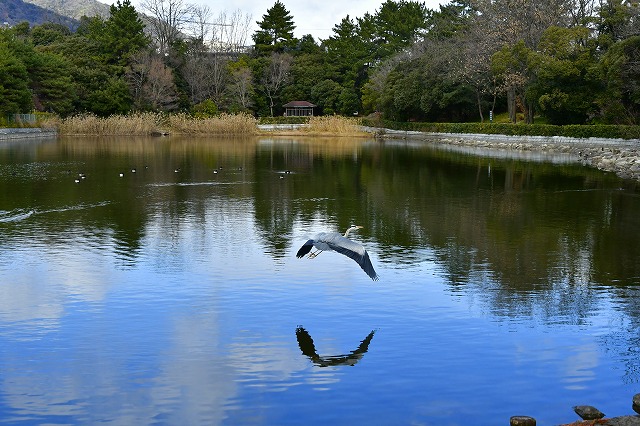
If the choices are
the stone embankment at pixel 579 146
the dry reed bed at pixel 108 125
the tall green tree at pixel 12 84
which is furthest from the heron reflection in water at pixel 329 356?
the dry reed bed at pixel 108 125

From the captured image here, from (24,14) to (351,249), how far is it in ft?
677

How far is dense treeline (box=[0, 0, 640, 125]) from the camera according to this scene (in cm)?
3891

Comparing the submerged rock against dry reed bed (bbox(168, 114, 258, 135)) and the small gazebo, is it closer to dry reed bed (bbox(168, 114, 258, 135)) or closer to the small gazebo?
dry reed bed (bbox(168, 114, 258, 135))

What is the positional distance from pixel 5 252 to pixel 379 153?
26319mm

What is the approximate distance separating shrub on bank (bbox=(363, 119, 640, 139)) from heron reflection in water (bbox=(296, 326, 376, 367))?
30047 millimetres

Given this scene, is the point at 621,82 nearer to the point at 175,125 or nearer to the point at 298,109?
the point at 175,125

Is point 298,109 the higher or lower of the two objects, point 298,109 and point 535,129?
the higher

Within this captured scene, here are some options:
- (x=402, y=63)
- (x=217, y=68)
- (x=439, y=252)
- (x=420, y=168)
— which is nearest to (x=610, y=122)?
(x=420, y=168)

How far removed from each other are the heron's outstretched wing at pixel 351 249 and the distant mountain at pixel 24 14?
18975 centimetres

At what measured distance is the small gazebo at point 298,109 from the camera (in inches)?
2879

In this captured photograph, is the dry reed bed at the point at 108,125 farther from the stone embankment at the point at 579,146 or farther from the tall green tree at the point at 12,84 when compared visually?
the stone embankment at the point at 579,146

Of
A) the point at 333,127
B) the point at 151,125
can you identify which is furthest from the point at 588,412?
the point at 333,127

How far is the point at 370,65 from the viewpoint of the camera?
74938 millimetres

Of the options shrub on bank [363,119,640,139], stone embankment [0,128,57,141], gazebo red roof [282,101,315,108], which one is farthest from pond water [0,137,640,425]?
gazebo red roof [282,101,315,108]
